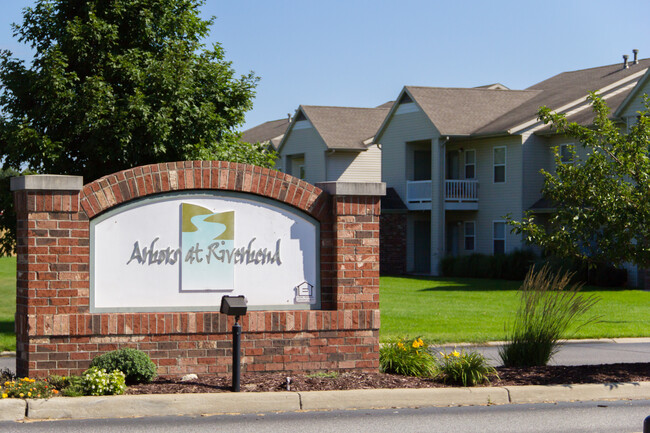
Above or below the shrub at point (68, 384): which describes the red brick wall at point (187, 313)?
above

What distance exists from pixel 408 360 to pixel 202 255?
2.75 metres

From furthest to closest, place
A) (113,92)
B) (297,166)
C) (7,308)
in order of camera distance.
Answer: (297,166) → (7,308) → (113,92)

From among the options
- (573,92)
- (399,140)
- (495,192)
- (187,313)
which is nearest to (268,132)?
(399,140)

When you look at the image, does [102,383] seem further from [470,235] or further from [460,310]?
[470,235]

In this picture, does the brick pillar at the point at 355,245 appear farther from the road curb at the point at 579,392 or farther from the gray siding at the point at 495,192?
the gray siding at the point at 495,192

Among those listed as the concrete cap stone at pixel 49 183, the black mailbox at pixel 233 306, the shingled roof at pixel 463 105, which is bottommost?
the black mailbox at pixel 233 306

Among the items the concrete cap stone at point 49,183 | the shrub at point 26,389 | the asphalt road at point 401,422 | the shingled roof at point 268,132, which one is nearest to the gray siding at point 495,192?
the shingled roof at point 268,132

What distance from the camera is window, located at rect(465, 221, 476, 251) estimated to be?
125ft

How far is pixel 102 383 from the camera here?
8.86 metres

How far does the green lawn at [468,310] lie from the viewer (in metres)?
16.9

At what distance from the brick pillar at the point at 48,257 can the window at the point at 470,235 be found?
29791 millimetres

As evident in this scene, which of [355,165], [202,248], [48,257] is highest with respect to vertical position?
[355,165]

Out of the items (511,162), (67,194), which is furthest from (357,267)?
(511,162)

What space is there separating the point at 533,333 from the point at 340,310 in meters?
2.56
